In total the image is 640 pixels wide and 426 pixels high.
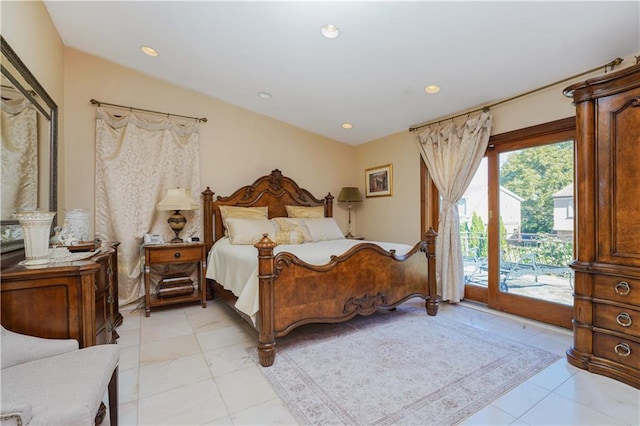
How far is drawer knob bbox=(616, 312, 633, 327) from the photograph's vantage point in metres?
1.92

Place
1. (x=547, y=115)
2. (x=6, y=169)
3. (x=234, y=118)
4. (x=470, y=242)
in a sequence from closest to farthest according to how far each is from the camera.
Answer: (x=6, y=169) < (x=547, y=115) < (x=470, y=242) < (x=234, y=118)

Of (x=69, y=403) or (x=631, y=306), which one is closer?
(x=69, y=403)

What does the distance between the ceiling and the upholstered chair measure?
2414 mm

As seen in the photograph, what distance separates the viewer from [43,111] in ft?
7.79

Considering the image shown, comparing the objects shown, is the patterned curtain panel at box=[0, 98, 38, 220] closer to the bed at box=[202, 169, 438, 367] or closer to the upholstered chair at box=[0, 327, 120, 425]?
the upholstered chair at box=[0, 327, 120, 425]

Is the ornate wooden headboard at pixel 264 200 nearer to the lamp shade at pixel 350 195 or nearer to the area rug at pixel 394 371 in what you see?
the lamp shade at pixel 350 195

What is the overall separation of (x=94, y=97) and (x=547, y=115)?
15.5ft

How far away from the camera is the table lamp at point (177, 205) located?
3.36 metres

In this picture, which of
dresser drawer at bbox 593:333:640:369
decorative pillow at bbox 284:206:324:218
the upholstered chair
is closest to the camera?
the upholstered chair

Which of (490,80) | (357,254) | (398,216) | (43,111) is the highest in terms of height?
(490,80)

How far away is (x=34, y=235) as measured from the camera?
156 cm

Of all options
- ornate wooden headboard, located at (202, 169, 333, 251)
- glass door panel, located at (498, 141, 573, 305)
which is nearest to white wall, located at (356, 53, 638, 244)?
glass door panel, located at (498, 141, 573, 305)

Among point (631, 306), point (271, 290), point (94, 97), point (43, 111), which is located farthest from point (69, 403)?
point (94, 97)

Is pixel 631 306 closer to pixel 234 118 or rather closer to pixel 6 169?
pixel 6 169
